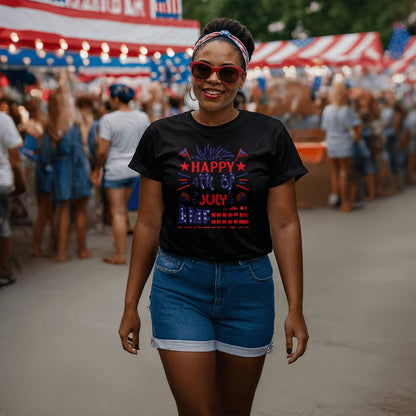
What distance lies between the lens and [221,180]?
2344mm

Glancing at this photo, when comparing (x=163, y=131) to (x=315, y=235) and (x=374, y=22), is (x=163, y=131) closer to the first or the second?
(x=315, y=235)

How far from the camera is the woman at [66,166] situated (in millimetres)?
7477

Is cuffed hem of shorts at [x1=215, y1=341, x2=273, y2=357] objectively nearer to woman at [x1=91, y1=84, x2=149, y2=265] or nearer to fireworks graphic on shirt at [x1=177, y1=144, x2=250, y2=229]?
fireworks graphic on shirt at [x1=177, y1=144, x2=250, y2=229]

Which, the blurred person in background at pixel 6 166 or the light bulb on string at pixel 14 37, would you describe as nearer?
the blurred person in background at pixel 6 166

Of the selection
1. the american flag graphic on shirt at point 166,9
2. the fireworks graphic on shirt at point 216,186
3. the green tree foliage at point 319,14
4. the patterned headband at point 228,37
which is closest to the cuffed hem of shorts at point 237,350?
the fireworks graphic on shirt at point 216,186

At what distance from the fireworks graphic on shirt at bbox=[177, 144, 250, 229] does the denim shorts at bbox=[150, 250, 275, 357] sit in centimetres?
15

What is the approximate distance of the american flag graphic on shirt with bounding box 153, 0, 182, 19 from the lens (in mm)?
10227

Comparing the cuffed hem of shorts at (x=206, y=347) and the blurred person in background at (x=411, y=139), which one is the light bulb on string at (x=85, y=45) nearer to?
the cuffed hem of shorts at (x=206, y=347)

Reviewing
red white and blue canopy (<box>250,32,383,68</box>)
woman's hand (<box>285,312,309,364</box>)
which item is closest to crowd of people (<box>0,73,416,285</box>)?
woman's hand (<box>285,312,309,364</box>)

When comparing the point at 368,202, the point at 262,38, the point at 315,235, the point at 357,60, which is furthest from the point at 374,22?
the point at 315,235

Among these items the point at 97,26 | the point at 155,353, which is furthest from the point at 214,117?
the point at 97,26

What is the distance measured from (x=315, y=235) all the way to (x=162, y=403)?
5.58 m

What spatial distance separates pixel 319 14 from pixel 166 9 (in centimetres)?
2604

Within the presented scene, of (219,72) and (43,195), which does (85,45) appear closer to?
(43,195)
